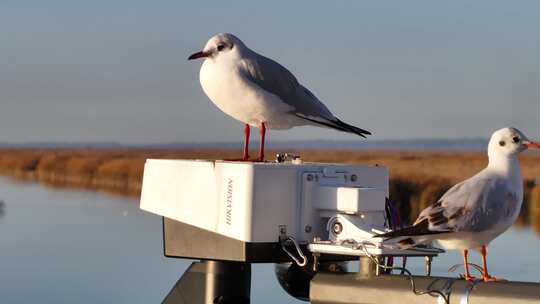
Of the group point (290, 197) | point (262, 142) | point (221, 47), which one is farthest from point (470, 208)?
point (221, 47)

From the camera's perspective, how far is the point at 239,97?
3873 millimetres

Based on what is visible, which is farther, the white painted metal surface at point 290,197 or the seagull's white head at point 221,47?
the seagull's white head at point 221,47

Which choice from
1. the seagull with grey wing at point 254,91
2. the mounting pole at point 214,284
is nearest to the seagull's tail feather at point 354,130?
the seagull with grey wing at point 254,91

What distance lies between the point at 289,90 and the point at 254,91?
0.17m

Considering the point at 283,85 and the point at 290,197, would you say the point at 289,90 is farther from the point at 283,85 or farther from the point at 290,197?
the point at 290,197

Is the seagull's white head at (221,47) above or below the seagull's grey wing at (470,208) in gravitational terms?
above

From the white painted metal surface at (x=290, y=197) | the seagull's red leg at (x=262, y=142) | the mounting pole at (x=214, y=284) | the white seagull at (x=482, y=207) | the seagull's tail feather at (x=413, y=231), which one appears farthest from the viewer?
the seagull's red leg at (x=262, y=142)

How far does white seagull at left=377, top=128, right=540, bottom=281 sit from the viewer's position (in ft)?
9.98

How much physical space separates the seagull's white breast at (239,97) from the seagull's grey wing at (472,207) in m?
0.98

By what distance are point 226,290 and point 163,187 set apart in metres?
0.46

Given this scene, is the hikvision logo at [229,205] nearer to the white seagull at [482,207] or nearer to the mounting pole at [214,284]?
Result: the mounting pole at [214,284]

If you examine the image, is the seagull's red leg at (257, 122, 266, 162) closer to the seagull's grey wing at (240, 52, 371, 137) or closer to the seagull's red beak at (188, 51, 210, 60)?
the seagull's grey wing at (240, 52, 371, 137)

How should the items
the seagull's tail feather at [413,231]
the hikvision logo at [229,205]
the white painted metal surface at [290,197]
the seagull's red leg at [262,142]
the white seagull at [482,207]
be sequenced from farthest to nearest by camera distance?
the seagull's red leg at [262,142] < the hikvision logo at [229,205] < the white painted metal surface at [290,197] < the white seagull at [482,207] < the seagull's tail feather at [413,231]

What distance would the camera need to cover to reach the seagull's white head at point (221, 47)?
153 inches
